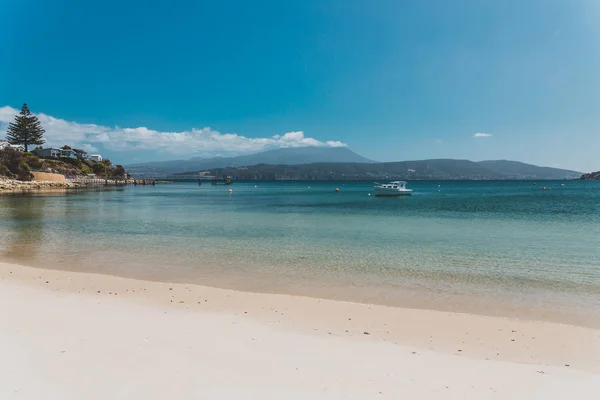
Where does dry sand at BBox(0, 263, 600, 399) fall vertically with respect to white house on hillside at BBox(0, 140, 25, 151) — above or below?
below

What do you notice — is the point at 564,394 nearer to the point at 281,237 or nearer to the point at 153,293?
the point at 153,293

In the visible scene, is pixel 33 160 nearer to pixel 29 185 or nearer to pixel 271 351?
pixel 29 185

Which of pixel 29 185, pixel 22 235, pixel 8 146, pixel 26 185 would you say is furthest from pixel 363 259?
pixel 8 146

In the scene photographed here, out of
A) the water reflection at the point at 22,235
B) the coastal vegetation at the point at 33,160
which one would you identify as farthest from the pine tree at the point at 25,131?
the water reflection at the point at 22,235

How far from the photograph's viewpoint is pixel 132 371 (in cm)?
500

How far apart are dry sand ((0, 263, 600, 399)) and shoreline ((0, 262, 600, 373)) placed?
0.04m

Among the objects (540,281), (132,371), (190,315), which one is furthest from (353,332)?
(540,281)

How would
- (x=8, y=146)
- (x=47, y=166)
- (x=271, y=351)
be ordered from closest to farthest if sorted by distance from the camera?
(x=271, y=351), (x=8, y=146), (x=47, y=166)

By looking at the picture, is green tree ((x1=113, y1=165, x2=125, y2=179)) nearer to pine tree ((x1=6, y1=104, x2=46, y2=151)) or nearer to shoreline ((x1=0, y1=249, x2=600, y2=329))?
pine tree ((x1=6, y1=104, x2=46, y2=151))

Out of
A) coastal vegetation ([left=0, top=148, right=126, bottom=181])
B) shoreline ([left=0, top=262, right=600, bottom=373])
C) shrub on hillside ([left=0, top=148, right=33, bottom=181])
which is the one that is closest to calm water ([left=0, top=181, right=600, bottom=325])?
shoreline ([left=0, top=262, right=600, bottom=373])

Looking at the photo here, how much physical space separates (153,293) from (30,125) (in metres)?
126

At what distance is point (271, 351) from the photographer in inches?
231

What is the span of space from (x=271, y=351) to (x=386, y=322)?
2.97m

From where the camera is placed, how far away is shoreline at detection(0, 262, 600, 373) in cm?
639
